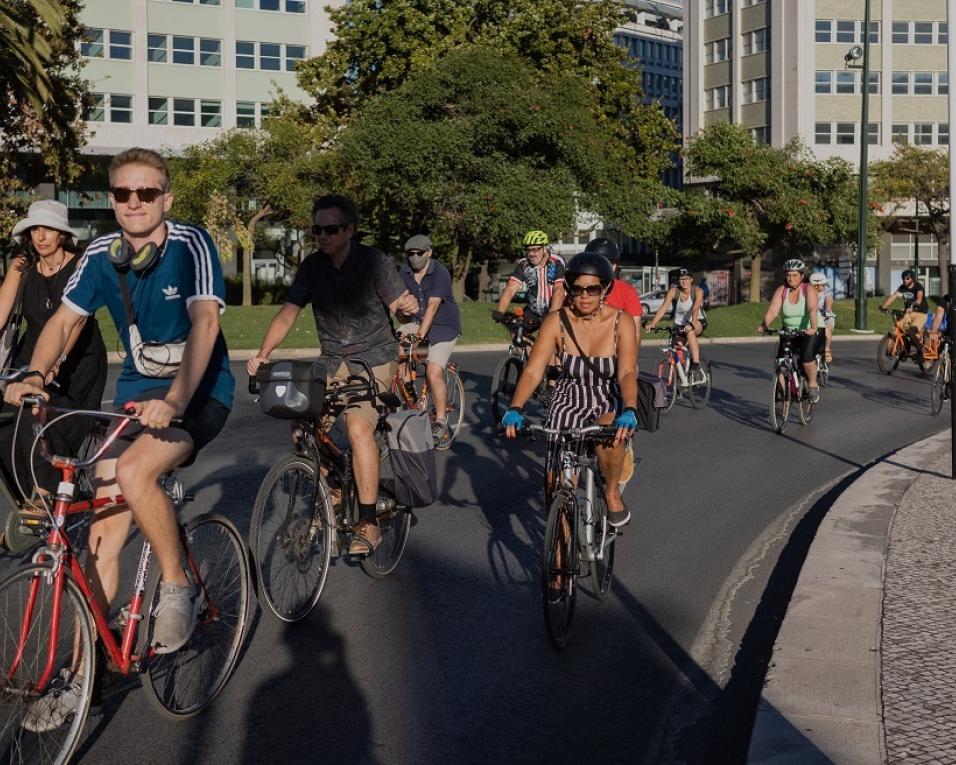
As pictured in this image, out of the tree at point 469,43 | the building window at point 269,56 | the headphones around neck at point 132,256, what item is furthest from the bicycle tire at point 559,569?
the building window at point 269,56

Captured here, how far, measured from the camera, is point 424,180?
4056 centimetres

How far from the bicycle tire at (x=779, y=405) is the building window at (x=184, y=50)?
187 feet

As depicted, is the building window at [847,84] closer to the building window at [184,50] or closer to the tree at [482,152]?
the building window at [184,50]

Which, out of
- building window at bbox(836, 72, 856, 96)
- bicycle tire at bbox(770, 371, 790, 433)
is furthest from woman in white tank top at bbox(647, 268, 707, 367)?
building window at bbox(836, 72, 856, 96)

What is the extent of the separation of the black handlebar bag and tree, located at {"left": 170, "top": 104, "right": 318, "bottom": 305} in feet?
138

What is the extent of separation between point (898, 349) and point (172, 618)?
65.2 feet

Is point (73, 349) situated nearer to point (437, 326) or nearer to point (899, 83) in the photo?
point (437, 326)

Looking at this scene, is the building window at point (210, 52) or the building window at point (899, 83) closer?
the building window at point (210, 52)

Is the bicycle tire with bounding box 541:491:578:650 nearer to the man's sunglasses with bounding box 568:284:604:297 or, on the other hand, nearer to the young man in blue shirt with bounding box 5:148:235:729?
the man's sunglasses with bounding box 568:284:604:297

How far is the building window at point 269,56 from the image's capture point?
224 ft

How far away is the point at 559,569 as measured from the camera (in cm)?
572

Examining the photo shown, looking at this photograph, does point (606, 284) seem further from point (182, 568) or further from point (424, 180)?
point (424, 180)

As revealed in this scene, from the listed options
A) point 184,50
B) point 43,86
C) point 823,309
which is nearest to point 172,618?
point 823,309

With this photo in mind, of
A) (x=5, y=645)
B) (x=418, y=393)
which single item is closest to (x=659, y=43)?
(x=418, y=393)
